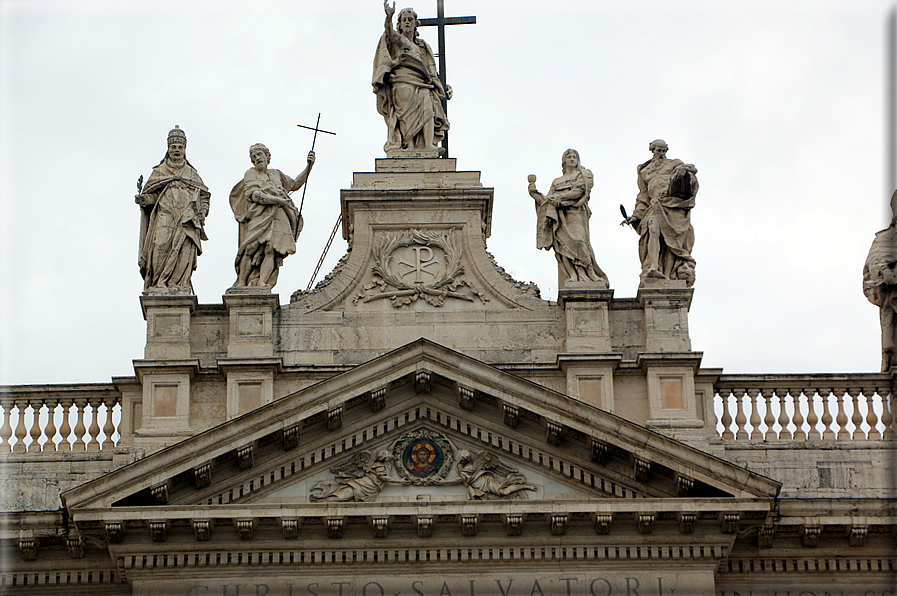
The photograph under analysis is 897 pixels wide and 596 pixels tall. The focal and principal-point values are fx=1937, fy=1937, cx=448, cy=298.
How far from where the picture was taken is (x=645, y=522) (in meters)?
22.7

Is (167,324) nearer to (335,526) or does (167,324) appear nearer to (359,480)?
(359,480)

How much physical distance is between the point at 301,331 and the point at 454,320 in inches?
78.6

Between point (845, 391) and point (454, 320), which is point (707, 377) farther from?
point (454, 320)

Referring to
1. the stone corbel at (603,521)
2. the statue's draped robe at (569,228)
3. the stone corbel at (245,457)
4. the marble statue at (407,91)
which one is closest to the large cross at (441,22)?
the marble statue at (407,91)

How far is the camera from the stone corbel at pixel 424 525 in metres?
22.6

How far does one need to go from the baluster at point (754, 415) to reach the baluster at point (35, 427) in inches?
356

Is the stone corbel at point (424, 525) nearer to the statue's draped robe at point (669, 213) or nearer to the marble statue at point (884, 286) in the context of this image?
the statue's draped robe at point (669, 213)

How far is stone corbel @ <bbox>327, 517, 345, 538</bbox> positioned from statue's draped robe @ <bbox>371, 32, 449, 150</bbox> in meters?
6.39

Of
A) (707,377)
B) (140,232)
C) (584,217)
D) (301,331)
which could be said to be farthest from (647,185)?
(140,232)

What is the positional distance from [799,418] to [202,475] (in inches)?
302

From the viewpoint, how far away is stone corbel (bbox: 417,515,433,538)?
74.2ft

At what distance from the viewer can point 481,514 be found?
22688 millimetres

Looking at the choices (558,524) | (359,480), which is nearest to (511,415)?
(558,524)

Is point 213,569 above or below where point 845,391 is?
below
